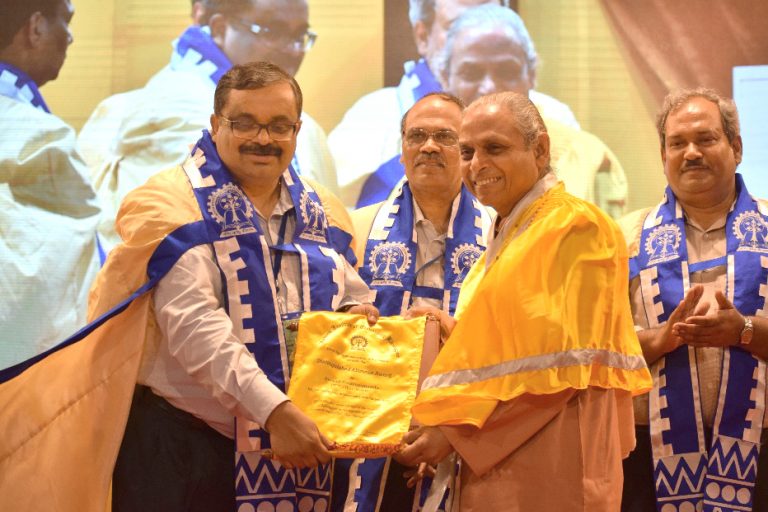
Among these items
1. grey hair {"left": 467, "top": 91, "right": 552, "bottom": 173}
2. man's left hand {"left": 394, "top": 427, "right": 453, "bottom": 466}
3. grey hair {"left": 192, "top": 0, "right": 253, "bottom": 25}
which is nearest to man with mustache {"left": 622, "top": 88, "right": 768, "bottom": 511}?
grey hair {"left": 467, "top": 91, "right": 552, "bottom": 173}

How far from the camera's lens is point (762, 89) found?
5.00 m

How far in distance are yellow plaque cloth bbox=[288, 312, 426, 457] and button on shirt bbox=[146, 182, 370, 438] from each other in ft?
0.47

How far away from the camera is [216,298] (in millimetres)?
3059

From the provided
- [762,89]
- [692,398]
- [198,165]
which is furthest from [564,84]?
[198,165]

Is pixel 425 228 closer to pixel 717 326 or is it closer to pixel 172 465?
pixel 717 326

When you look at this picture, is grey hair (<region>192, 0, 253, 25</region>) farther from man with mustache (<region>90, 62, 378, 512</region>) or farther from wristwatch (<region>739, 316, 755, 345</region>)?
wristwatch (<region>739, 316, 755, 345</region>)

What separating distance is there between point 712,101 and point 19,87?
134 inches

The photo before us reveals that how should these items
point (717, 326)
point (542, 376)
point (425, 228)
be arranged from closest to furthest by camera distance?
point (542, 376), point (717, 326), point (425, 228)

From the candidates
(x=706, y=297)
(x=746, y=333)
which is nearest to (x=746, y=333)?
(x=746, y=333)

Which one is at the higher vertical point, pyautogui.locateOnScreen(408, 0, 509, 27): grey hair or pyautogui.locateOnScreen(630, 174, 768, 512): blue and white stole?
pyautogui.locateOnScreen(408, 0, 509, 27): grey hair

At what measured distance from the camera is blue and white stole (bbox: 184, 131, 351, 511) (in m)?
3.07

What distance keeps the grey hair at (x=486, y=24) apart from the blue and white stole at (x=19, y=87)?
2039 mm

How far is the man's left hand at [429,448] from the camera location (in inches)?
106

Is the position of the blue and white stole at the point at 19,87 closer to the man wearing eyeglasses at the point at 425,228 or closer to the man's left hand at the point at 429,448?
the man wearing eyeglasses at the point at 425,228
